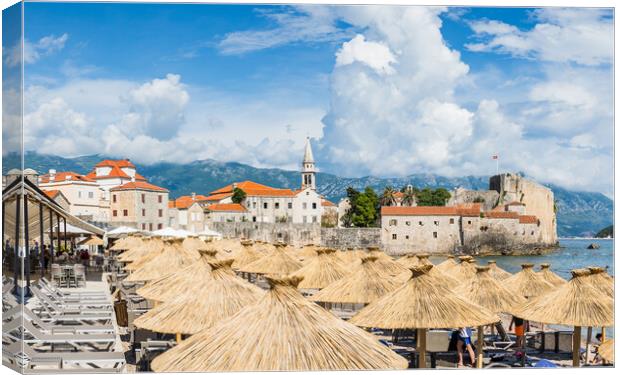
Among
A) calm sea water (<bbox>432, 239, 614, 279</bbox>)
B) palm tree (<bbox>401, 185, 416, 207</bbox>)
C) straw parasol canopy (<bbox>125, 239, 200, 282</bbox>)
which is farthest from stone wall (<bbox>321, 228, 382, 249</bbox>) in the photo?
straw parasol canopy (<bbox>125, 239, 200, 282</bbox>)

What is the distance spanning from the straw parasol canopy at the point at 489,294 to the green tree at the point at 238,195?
70846mm

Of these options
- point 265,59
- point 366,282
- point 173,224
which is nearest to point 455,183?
point 173,224

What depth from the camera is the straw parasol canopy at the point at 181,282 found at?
34.1 ft

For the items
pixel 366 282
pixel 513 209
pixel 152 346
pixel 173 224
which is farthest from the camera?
pixel 513 209

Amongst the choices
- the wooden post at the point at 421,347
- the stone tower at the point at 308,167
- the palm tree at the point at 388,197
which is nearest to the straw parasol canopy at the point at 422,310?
the wooden post at the point at 421,347

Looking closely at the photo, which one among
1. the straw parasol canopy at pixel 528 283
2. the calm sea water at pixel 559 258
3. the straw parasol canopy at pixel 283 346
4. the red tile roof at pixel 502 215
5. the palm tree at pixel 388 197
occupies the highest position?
the palm tree at pixel 388 197

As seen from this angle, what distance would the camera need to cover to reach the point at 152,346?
33.3 feet

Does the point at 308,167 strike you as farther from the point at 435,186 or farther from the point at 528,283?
the point at 528,283

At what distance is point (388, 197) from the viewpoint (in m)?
88.2

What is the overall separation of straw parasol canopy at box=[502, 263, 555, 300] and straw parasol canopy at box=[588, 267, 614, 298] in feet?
10.6

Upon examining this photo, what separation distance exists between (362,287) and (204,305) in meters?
4.59

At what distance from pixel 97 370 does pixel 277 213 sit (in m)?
74.4

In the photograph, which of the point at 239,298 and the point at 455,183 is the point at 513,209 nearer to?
the point at 239,298

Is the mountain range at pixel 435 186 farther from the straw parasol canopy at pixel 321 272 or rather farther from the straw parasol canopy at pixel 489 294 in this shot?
the straw parasol canopy at pixel 321 272
